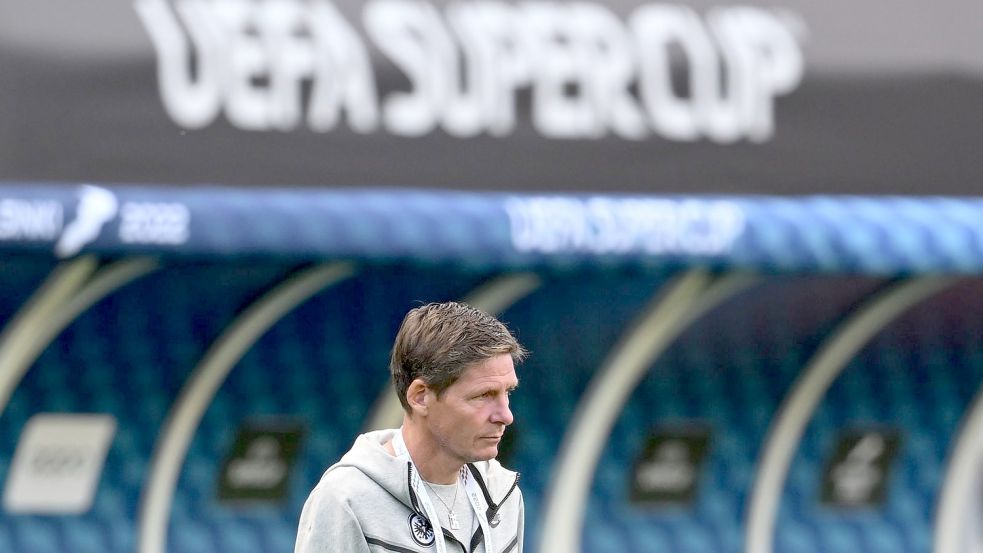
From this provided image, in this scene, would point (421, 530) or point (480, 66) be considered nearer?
point (421, 530)

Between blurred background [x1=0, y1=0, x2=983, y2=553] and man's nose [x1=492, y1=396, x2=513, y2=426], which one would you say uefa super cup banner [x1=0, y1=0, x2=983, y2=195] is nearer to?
blurred background [x1=0, y1=0, x2=983, y2=553]

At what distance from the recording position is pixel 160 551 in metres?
5.53

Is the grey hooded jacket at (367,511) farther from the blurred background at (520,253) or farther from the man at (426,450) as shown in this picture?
the blurred background at (520,253)

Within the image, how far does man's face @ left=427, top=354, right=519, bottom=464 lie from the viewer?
8.67 ft

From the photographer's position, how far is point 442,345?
264 centimetres

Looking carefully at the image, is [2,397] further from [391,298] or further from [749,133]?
[749,133]

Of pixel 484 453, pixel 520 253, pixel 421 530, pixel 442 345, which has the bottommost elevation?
pixel 421 530

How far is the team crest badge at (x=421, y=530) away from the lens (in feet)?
8.68

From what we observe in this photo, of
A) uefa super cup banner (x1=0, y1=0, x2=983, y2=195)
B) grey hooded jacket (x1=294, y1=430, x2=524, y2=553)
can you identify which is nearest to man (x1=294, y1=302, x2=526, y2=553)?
grey hooded jacket (x1=294, y1=430, x2=524, y2=553)

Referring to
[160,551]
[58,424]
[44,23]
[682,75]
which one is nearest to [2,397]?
[58,424]

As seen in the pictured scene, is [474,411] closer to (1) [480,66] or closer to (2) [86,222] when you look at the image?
(2) [86,222]

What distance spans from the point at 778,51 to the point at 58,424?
2619 mm

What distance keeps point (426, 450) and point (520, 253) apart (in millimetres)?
2445

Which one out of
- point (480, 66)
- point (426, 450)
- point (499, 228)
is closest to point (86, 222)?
point (499, 228)
